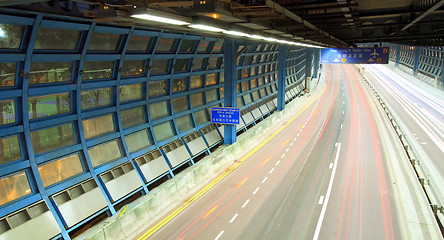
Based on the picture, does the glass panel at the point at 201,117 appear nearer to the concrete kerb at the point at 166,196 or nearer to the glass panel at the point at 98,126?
the concrete kerb at the point at 166,196

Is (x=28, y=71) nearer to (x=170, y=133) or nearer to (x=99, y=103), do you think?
(x=99, y=103)

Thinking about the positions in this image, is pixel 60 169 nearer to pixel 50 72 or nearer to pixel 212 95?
pixel 50 72

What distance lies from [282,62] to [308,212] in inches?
958

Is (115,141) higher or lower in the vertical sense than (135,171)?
higher

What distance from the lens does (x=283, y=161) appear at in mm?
23062

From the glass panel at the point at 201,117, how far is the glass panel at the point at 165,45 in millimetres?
5954

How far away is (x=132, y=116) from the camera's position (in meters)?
17.3

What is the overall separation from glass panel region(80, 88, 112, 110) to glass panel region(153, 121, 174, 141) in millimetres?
3909

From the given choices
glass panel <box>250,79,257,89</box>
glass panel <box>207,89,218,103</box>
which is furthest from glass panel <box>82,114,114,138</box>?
glass panel <box>250,79,257,89</box>

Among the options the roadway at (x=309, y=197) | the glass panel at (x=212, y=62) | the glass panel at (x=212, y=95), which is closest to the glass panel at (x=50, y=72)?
the roadway at (x=309, y=197)

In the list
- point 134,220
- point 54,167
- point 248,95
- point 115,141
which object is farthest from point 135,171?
point 248,95

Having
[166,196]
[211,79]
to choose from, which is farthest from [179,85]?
[166,196]

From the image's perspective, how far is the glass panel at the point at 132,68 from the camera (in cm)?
1611

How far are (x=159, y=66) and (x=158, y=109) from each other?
263 cm
